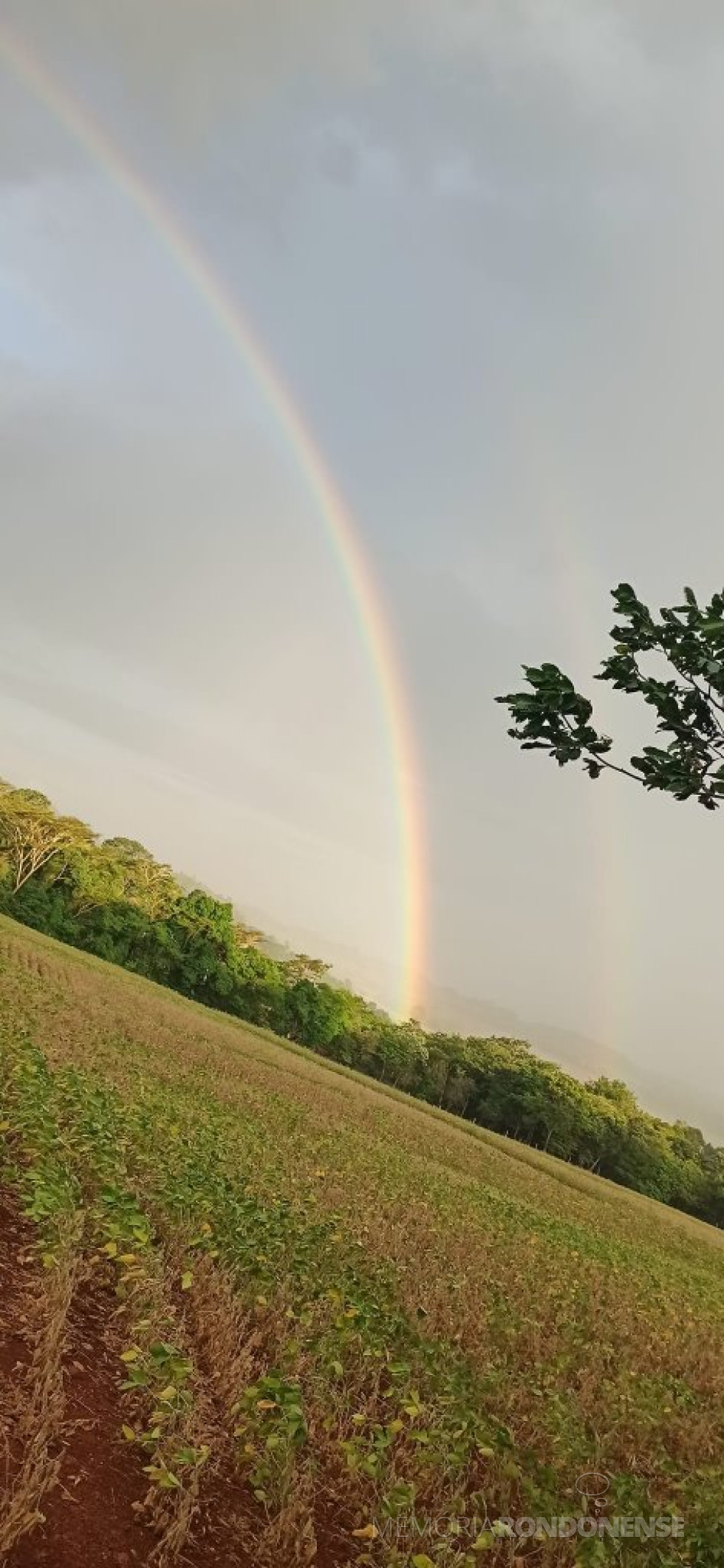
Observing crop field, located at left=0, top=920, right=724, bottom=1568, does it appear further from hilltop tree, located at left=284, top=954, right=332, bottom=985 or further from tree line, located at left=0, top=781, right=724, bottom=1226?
hilltop tree, located at left=284, top=954, right=332, bottom=985

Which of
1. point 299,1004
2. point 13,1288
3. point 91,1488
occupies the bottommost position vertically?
point 299,1004

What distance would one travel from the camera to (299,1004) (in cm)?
9694

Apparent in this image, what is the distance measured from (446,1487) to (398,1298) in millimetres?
3925

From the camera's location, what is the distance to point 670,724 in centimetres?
487

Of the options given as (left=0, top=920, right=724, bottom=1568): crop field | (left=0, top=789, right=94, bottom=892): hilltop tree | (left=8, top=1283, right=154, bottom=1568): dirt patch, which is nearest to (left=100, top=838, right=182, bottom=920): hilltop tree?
(left=0, top=789, right=94, bottom=892): hilltop tree

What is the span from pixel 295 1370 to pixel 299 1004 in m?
93.0

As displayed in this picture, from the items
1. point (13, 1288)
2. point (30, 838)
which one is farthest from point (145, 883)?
point (13, 1288)

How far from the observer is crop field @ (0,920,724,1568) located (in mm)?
4871

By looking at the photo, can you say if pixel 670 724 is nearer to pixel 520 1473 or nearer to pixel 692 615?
pixel 692 615

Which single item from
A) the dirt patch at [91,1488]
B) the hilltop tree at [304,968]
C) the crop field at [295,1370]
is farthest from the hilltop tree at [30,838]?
the dirt patch at [91,1488]

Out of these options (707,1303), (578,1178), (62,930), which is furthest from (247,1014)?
(707,1303)

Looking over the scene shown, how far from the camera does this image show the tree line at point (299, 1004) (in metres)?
83.0

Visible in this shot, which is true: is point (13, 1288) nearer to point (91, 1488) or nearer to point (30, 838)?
point (91, 1488)

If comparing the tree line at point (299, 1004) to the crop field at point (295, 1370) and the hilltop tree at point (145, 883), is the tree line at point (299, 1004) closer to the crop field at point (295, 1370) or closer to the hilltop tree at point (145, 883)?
the hilltop tree at point (145, 883)
